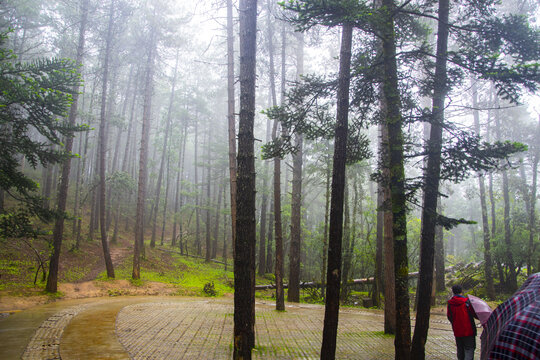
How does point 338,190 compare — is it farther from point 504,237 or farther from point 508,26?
point 504,237

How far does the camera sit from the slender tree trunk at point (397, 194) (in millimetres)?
6512

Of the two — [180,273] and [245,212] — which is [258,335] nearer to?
[245,212]

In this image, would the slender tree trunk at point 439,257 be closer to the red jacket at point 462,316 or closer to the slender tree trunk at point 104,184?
the red jacket at point 462,316

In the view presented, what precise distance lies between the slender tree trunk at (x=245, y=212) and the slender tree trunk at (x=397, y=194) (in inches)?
118

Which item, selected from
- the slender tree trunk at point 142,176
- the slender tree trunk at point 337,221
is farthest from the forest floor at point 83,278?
the slender tree trunk at point 337,221

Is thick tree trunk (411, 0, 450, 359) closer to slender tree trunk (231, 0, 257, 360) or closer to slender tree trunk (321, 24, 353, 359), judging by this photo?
slender tree trunk (321, 24, 353, 359)

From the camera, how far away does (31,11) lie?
1947 cm

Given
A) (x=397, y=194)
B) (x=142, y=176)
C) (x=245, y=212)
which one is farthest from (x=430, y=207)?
(x=142, y=176)

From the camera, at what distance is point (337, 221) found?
6.49 metres

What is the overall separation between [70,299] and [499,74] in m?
16.3

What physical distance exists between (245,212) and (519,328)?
5.12 meters

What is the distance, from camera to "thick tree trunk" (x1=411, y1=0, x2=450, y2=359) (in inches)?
273

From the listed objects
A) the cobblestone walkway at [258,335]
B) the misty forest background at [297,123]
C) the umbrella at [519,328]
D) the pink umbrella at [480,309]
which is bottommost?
the cobblestone walkway at [258,335]

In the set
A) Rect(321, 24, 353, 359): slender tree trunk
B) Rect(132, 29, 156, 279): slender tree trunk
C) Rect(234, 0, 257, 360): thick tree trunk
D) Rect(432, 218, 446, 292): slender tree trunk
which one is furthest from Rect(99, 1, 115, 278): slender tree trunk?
Rect(432, 218, 446, 292): slender tree trunk
